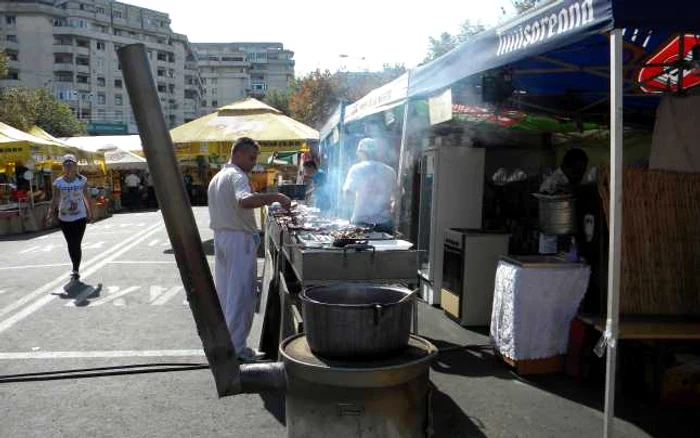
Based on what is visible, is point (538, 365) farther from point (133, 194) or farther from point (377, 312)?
point (133, 194)

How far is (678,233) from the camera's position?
4676mm

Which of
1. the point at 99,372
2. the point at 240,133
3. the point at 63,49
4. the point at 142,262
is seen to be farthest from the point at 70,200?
the point at 63,49

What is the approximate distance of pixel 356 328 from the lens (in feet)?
8.85

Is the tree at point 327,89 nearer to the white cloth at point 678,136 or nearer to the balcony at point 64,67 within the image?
the white cloth at point 678,136

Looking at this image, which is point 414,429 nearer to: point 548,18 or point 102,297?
point 548,18

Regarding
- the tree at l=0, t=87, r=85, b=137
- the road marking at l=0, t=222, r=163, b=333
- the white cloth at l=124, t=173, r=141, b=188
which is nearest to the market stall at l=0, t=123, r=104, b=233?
the road marking at l=0, t=222, r=163, b=333

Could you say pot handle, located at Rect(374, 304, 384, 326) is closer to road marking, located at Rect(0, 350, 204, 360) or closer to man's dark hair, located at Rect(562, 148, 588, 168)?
road marking, located at Rect(0, 350, 204, 360)

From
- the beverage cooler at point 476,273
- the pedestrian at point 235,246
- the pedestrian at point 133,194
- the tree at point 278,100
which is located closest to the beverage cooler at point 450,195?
the beverage cooler at point 476,273

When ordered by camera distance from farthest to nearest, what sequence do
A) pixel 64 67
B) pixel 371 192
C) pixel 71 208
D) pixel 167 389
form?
pixel 64 67, pixel 71 208, pixel 371 192, pixel 167 389

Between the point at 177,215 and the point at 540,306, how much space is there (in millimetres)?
3251

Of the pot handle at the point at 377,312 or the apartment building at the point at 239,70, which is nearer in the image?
the pot handle at the point at 377,312

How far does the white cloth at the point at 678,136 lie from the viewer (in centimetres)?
519

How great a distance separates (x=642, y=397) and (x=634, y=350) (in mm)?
365

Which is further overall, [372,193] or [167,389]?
[372,193]
